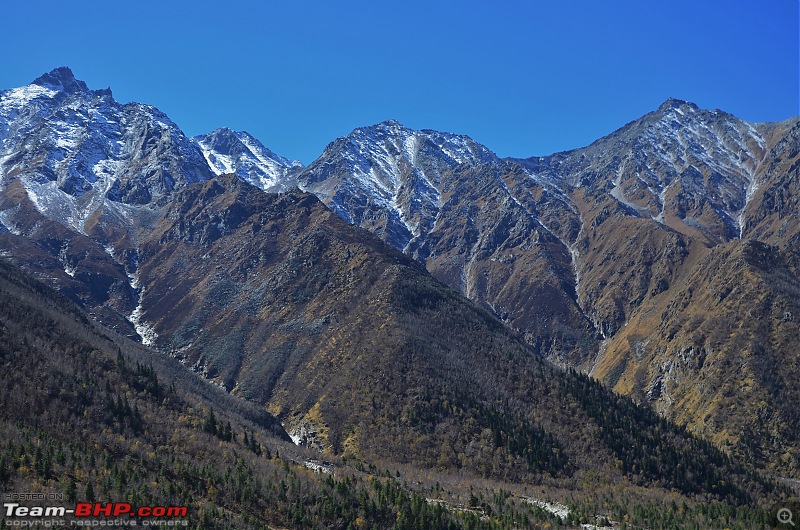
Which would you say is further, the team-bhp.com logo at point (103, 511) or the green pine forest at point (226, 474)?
the green pine forest at point (226, 474)

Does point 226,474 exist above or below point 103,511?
above

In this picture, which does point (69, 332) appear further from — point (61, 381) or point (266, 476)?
point (266, 476)

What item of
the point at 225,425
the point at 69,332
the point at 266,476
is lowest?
the point at 266,476

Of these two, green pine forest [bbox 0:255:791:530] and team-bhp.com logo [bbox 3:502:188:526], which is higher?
green pine forest [bbox 0:255:791:530]

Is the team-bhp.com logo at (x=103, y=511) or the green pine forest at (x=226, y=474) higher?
the green pine forest at (x=226, y=474)

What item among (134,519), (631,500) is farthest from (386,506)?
(631,500)

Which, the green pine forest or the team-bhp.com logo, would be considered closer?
the team-bhp.com logo

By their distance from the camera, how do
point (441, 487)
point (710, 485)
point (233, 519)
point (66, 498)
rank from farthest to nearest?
point (710, 485) < point (441, 487) < point (233, 519) < point (66, 498)

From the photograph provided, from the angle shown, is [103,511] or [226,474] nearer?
[103,511]
